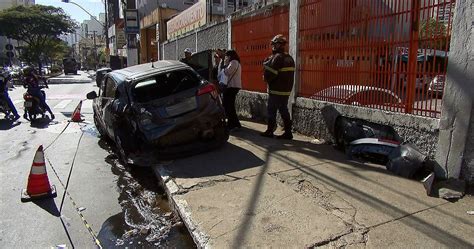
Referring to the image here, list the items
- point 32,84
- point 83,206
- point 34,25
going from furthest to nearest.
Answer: point 34,25 < point 32,84 < point 83,206

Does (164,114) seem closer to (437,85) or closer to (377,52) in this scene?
(377,52)

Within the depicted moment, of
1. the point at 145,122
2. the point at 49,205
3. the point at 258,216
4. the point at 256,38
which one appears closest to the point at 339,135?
the point at 258,216

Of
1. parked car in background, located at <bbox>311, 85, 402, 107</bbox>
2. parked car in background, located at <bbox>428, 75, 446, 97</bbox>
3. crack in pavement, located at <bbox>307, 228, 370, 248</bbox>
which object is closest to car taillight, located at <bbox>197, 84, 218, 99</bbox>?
parked car in background, located at <bbox>311, 85, 402, 107</bbox>

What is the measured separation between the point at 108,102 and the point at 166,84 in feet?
4.30

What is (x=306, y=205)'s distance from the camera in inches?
157

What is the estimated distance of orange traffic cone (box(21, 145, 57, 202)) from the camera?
4.88 meters

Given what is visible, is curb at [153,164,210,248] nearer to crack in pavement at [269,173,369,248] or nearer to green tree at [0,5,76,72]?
crack in pavement at [269,173,369,248]

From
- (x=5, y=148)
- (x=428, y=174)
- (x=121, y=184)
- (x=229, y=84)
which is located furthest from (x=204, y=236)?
(x=5, y=148)

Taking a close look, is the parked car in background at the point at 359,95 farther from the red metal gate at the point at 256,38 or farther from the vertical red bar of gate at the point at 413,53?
the red metal gate at the point at 256,38

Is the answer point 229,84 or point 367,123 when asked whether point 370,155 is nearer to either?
point 367,123

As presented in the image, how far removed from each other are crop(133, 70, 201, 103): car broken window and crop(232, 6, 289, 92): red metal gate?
2.65 meters

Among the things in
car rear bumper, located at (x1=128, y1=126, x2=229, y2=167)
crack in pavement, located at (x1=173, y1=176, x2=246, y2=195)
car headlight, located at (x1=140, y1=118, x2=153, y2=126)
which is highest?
car headlight, located at (x1=140, y1=118, x2=153, y2=126)

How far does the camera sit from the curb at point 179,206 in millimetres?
3486

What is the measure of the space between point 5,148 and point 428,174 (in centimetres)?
773
